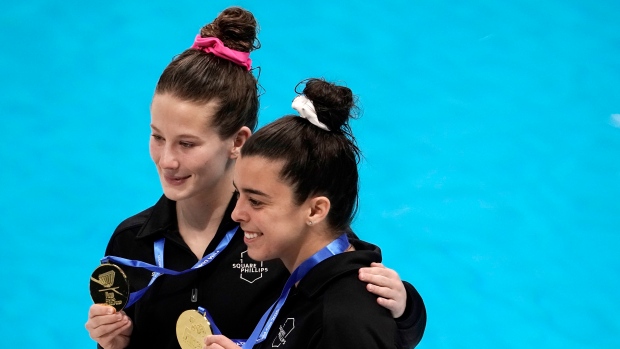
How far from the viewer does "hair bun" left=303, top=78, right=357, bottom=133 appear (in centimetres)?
200

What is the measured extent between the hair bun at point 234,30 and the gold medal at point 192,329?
712 millimetres

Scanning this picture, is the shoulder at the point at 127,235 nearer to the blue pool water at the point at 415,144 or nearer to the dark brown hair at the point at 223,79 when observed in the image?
the dark brown hair at the point at 223,79

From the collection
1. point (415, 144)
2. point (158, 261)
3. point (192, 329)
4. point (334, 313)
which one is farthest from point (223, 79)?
point (415, 144)

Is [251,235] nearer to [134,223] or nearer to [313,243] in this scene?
[313,243]

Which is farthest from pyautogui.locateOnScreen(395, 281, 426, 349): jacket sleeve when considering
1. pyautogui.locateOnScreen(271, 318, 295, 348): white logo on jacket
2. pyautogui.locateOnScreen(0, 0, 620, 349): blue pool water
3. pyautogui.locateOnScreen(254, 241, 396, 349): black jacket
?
pyautogui.locateOnScreen(0, 0, 620, 349): blue pool water

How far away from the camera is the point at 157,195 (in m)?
5.29

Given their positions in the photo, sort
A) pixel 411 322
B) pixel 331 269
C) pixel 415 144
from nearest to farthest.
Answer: pixel 331 269 < pixel 411 322 < pixel 415 144

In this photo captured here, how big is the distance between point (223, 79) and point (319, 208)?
1.75 feet

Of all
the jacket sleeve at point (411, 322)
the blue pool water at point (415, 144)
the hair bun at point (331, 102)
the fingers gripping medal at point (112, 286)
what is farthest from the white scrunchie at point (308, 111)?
the blue pool water at point (415, 144)

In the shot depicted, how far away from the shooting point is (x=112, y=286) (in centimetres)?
228

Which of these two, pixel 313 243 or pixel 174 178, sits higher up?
pixel 174 178

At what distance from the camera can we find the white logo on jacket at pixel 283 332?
1.98 m

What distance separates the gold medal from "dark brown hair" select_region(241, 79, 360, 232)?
0.41 meters

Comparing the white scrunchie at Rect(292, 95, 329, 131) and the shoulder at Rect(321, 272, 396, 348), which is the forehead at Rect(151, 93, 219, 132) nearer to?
the white scrunchie at Rect(292, 95, 329, 131)
